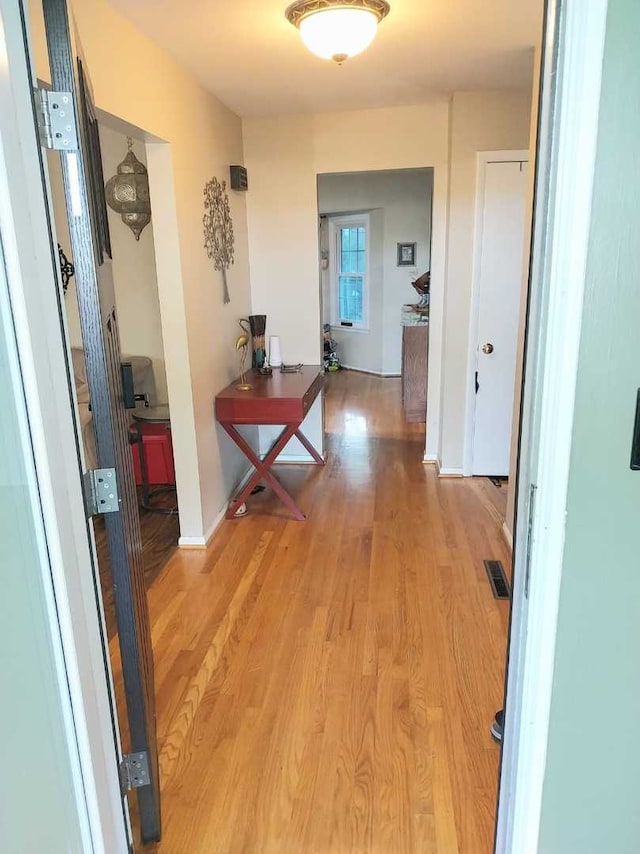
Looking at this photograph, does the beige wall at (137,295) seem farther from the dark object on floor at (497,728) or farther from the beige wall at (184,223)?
the dark object on floor at (497,728)

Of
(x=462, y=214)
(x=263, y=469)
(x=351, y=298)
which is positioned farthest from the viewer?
(x=351, y=298)

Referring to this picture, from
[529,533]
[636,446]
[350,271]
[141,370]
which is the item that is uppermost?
[350,271]

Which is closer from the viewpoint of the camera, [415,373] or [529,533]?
[529,533]

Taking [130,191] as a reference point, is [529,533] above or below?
below

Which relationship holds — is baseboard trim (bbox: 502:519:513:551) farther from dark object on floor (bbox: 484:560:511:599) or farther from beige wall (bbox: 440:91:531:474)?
beige wall (bbox: 440:91:531:474)

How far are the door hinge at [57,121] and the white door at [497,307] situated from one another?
3122mm

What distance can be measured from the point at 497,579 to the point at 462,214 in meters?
2.31

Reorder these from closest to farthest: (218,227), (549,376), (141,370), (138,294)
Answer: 1. (549,376)
2. (218,227)
3. (141,370)
4. (138,294)

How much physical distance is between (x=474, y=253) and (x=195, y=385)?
2.02 meters

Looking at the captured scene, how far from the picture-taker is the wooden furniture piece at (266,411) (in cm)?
331

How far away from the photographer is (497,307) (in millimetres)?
3807

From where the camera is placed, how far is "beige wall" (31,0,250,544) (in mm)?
2237

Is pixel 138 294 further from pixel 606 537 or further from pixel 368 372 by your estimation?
pixel 368 372

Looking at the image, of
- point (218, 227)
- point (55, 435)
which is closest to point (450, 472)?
point (218, 227)
